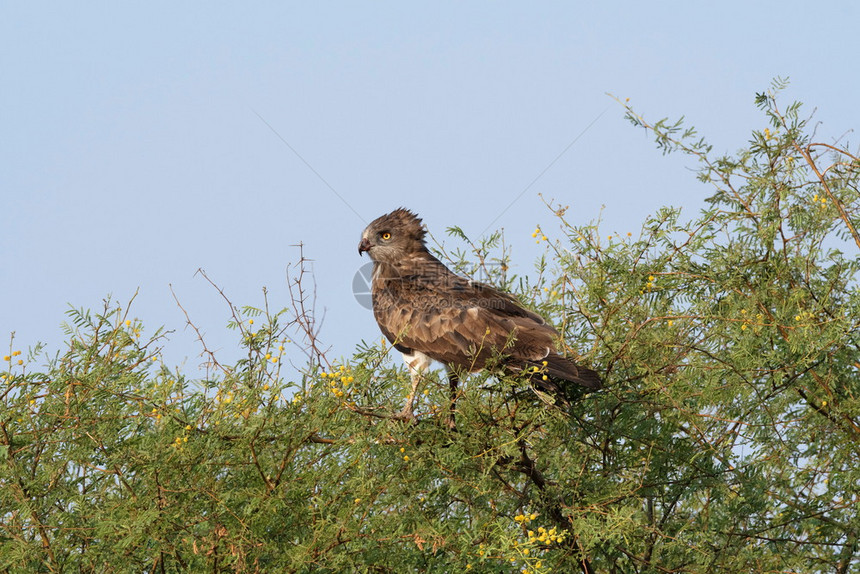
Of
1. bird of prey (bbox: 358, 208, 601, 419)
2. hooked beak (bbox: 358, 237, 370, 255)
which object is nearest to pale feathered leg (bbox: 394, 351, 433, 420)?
bird of prey (bbox: 358, 208, 601, 419)

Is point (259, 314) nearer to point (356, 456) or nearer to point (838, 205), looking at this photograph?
point (356, 456)

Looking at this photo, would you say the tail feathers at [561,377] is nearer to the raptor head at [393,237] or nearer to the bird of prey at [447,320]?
the bird of prey at [447,320]

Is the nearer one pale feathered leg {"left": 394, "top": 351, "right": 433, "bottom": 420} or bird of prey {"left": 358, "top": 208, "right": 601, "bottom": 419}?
pale feathered leg {"left": 394, "top": 351, "right": 433, "bottom": 420}

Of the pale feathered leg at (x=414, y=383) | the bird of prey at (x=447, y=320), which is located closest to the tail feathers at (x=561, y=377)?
the bird of prey at (x=447, y=320)

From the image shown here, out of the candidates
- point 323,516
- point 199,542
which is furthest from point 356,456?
point 199,542

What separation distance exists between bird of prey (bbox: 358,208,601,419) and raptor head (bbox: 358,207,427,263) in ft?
0.04

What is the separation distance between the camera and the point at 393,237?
32.9 ft

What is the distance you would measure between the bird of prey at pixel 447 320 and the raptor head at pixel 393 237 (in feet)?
0.04

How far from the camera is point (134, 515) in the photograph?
5.89 m

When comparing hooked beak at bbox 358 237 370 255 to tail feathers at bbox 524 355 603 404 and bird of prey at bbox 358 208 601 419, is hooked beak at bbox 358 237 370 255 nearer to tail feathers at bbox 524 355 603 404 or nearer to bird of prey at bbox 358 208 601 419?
bird of prey at bbox 358 208 601 419

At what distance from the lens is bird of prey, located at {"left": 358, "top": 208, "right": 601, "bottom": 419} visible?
6867 mm

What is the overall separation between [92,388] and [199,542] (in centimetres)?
131

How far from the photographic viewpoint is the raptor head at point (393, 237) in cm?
997

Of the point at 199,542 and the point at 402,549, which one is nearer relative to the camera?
the point at 199,542
